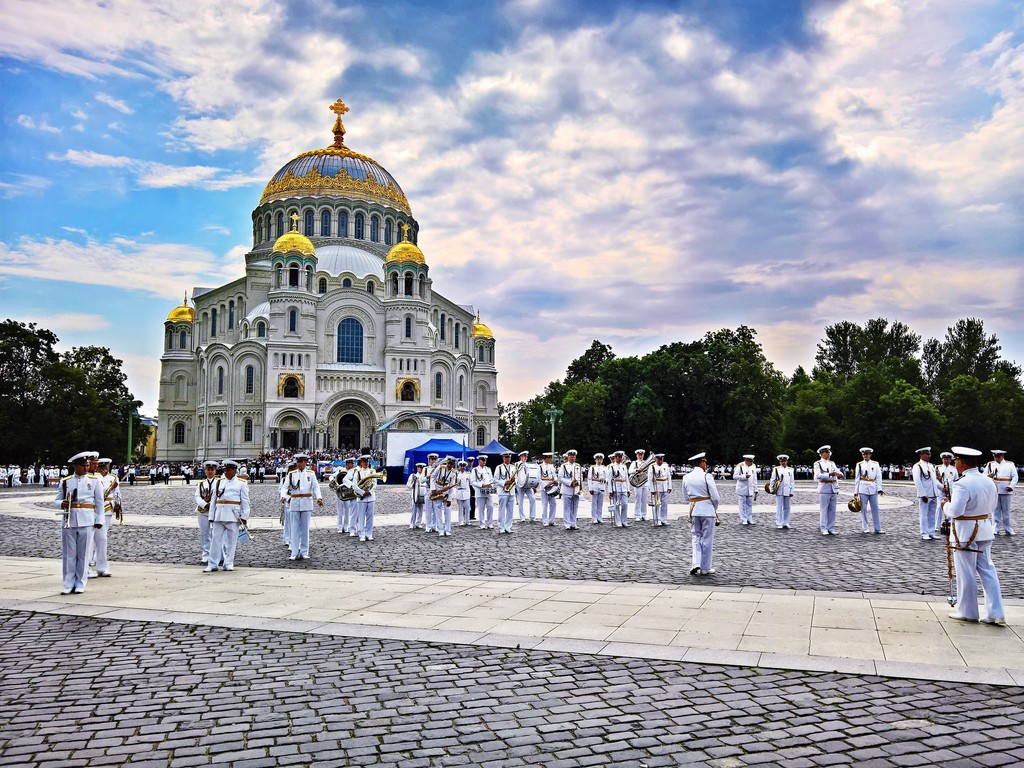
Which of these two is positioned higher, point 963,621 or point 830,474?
point 830,474

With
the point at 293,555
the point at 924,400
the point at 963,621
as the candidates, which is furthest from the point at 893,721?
the point at 924,400

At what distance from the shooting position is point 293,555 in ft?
47.1

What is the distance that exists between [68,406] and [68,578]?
52.1 meters

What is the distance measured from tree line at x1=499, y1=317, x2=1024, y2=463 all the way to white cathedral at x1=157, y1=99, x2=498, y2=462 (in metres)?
13.7

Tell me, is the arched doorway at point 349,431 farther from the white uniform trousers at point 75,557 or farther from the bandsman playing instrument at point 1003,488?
the white uniform trousers at point 75,557

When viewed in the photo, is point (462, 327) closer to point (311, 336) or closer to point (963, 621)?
point (311, 336)

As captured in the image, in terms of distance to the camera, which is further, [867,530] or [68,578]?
[867,530]

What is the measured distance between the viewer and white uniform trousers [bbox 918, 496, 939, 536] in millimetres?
16688

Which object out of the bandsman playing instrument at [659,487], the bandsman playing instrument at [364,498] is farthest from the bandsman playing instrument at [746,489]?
the bandsman playing instrument at [364,498]

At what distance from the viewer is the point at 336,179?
8044 cm

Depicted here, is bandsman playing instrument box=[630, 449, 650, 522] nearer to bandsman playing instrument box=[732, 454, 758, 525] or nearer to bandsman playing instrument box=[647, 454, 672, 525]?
bandsman playing instrument box=[647, 454, 672, 525]

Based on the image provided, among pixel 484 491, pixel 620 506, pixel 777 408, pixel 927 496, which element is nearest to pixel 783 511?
pixel 927 496

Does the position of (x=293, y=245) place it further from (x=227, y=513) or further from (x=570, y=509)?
(x=227, y=513)

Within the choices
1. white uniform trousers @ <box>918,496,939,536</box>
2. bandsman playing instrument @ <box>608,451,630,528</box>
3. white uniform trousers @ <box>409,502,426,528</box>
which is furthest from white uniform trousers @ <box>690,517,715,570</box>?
white uniform trousers @ <box>409,502,426,528</box>
